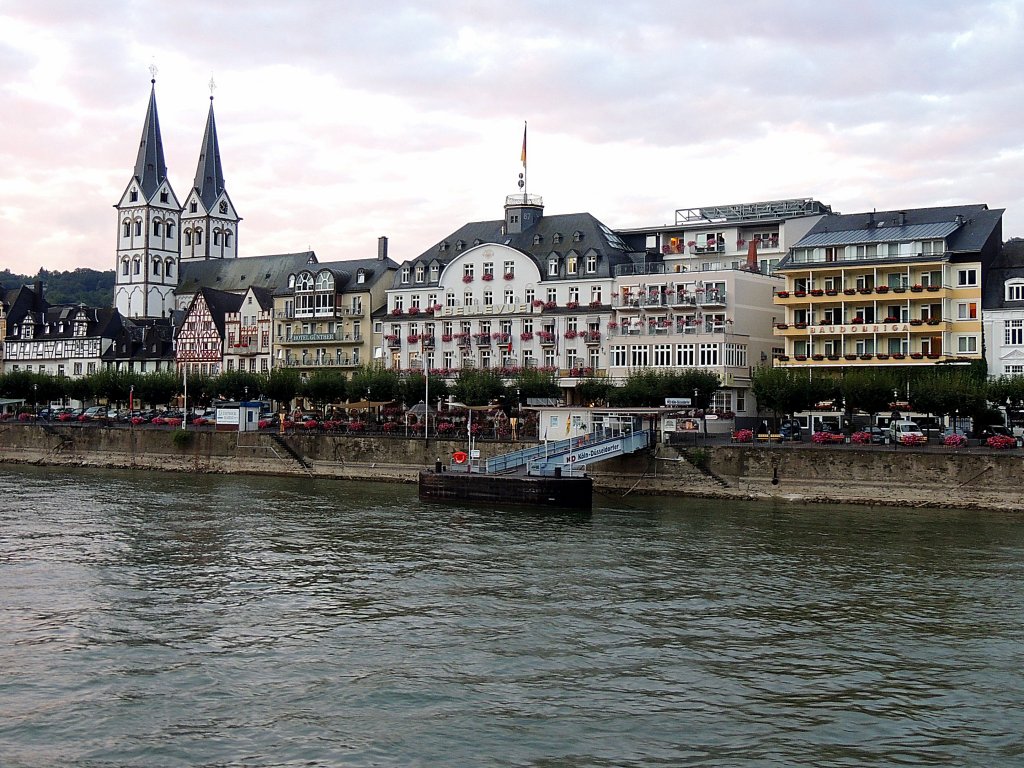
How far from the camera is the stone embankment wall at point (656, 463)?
59.0m

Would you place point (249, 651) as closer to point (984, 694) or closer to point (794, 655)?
point (794, 655)

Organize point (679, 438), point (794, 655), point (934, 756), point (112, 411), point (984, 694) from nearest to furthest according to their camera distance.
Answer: point (934, 756) < point (984, 694) < point (794, 655) < point (679, 438) < point (112, 411)

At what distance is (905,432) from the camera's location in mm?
67750

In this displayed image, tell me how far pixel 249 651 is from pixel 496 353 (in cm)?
7098

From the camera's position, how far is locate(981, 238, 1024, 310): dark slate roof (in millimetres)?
78250

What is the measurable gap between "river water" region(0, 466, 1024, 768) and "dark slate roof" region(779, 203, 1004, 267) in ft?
116

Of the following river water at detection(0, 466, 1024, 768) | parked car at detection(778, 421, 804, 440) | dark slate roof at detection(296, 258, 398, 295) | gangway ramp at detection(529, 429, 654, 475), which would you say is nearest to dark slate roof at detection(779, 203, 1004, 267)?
parked car at detection(778, 421, 804, 440)

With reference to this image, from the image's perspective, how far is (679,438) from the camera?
69.9m

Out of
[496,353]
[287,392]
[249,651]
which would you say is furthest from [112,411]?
[249,651]

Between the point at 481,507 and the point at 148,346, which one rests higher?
the point at 148,346

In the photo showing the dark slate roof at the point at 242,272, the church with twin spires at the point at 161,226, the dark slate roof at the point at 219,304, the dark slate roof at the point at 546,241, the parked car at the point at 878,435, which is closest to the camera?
the parked car at the point at 878,435

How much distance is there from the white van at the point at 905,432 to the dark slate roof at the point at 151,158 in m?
114

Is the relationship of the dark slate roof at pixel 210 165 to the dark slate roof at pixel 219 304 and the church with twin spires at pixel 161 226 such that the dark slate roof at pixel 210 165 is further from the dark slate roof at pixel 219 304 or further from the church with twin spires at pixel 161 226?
the dark slate roof at pixel 219 304

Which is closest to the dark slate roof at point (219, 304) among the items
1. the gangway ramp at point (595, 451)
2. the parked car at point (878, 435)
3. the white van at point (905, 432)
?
the gangway ramp at point (595, 451)
